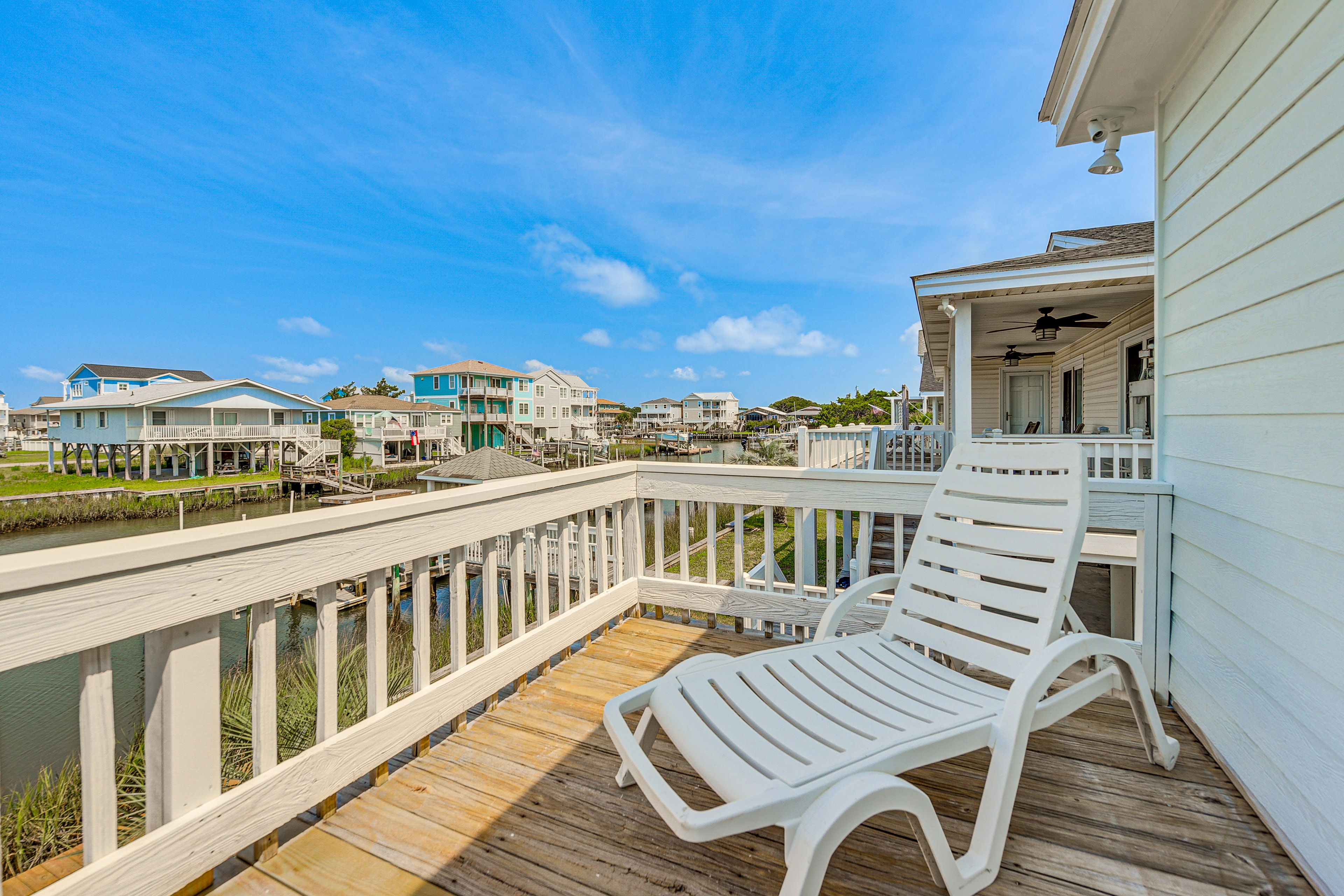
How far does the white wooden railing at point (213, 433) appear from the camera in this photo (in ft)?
69.7

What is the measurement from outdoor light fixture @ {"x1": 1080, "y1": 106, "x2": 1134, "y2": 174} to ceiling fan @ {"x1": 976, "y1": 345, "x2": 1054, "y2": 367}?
21.4ft

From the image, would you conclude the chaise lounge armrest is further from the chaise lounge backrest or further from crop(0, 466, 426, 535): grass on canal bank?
crop(0, 466, 426, 535): grass on canal bank

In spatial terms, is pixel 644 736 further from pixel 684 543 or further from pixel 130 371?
pixel 130 371

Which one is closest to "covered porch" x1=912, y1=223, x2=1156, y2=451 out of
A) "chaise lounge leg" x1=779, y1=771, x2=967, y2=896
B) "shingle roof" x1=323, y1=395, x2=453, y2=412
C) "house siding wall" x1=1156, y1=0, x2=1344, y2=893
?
"house siding wall" x1=1156, y1=0, x2=1344, y2=893

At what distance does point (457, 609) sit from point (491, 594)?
138 mm

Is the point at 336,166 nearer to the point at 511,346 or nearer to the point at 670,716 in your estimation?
the point at 511,346

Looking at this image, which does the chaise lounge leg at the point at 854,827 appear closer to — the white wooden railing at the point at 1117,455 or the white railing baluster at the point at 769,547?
the white railing baluster at the point at 769,547

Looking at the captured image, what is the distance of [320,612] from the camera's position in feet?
4.81

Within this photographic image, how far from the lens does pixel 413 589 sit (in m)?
1.73

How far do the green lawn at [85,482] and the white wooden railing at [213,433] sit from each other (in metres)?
1.65

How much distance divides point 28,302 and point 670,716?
35.9 m

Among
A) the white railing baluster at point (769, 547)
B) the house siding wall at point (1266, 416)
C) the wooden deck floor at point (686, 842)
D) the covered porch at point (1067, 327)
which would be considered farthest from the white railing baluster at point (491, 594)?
the covered porch at point (1067, 327)

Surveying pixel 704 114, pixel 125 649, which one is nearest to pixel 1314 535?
pixel 125 649

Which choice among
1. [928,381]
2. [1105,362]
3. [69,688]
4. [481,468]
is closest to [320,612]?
[481,468]
